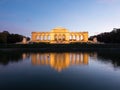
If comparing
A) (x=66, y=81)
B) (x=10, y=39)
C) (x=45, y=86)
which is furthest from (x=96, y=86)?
(x=10, y=39)

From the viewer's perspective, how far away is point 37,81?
11445 millimetres

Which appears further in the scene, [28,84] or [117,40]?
[117,40]

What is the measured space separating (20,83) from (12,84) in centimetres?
45

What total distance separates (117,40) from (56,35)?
103 feet

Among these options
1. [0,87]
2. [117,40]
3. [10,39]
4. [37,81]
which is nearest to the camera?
[0,87]

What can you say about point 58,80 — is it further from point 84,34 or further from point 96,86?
point 84,34

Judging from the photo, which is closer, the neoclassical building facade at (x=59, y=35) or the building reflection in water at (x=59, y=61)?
the building reflection in water at (x=59, y=61)

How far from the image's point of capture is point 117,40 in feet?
217

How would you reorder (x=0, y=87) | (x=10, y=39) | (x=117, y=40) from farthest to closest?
(x=10, y=39) → (x=117, y=40) → (x=0, y=87)

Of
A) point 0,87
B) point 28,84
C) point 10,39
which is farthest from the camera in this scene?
point 10,39

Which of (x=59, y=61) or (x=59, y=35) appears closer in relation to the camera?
(x=59, y=61)

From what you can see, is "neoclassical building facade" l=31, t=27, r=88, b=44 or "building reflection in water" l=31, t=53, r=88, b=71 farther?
"neoclassical building facade" l=31, t=27, r=88, b=44

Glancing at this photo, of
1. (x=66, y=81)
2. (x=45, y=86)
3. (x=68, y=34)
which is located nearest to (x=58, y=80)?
(x=66, y=81)

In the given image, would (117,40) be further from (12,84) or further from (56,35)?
(12,84)
